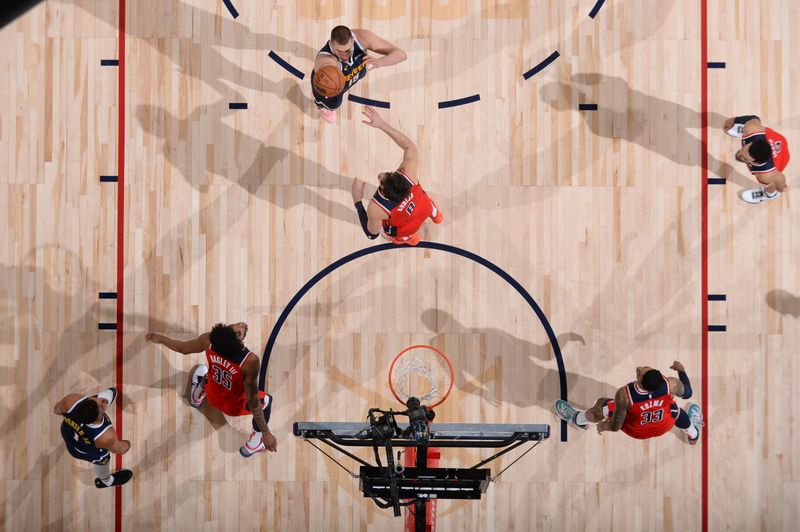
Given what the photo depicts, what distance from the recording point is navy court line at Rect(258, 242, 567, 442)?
26.9ft

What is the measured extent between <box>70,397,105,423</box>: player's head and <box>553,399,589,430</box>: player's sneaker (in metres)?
4.98

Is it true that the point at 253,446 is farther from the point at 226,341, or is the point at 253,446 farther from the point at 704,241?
the point at 704,241

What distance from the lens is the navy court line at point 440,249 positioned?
821 centimetres

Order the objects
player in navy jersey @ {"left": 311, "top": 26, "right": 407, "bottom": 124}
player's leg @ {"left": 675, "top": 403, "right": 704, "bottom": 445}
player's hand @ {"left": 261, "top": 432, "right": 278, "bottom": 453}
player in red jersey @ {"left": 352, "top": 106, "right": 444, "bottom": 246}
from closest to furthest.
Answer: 1. player in red jersey @ {"left": 352, "top": 106, "right": 444, "bottom": 246}
2. player in navy jersey @ {"left": 311, "top": 26, "right": 407, "bottom": 124}
3. player's hand @ {"left": 261, "top": 432, "right": 278, "bottom": 453}
4. player's leg @ {"left": 675, "top": 403, "right": 704, "bottom": 445}

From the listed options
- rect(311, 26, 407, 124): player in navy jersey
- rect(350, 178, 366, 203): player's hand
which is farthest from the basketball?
rect(350, 178, 366, 203): player's hand

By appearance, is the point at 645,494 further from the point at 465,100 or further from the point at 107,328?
the point at 107,328

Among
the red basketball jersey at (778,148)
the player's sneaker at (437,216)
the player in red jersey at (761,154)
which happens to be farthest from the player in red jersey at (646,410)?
the player's sneaker at (437,216)

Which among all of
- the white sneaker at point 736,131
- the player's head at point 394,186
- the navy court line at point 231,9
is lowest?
the player's head at point 394,186

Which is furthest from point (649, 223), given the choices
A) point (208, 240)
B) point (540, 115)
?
point (208, 240)

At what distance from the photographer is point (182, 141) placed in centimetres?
826

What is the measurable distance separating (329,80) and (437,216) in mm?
1952

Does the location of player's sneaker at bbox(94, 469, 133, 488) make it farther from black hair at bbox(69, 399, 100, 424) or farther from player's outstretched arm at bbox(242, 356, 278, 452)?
player's outstretched arm at bbox(242, 356, 278, 452)

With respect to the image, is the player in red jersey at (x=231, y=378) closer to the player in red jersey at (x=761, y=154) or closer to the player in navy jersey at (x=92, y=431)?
→ the player in navy jersey at (x=92, y=431)

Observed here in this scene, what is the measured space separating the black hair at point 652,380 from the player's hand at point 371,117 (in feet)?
12.3
